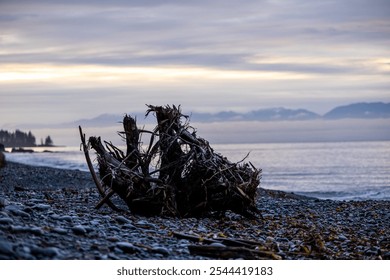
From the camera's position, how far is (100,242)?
336 inches

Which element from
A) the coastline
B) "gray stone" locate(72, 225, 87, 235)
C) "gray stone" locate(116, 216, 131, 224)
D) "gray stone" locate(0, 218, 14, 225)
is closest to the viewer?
the coastline

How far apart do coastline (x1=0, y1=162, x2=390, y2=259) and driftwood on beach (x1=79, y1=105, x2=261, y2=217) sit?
1.08 feet

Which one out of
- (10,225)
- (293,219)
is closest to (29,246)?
(10,225)

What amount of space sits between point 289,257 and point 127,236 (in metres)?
2.24

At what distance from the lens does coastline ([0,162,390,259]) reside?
26.8 ft

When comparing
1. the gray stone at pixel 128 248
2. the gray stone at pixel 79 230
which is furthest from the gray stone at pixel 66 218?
the gray stone at pixel 128 248

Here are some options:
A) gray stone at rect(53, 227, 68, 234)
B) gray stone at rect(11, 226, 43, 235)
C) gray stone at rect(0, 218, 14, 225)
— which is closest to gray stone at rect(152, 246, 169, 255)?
gray stone at rect(53, 227, 68, 234)

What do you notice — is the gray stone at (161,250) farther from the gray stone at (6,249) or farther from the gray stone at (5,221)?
the gray stone at (5,221)

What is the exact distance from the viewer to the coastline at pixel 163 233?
26.8 ft

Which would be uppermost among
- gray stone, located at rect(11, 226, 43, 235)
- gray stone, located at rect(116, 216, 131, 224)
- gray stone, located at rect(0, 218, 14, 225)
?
gray stone, located at rect(0, 218, 14, 225)

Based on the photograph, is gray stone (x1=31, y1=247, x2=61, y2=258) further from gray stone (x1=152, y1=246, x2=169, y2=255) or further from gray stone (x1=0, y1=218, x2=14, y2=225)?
gray stone (x1=152, y1=246, x2=169, y2=255)

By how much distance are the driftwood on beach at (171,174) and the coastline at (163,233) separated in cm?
33
